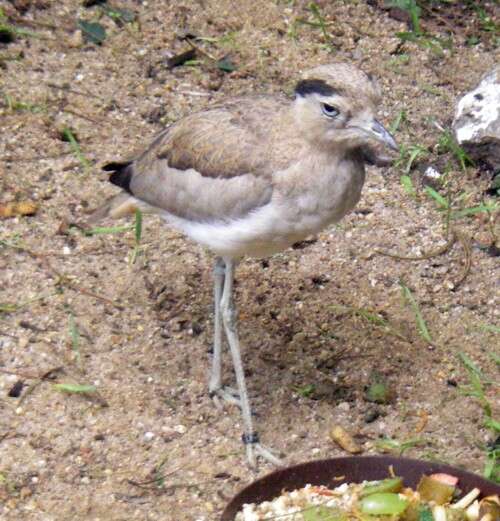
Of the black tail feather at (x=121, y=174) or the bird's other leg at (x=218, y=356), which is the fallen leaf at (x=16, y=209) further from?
the bird's other leg at (x=218, y=356)

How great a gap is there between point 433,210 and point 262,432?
187 cm

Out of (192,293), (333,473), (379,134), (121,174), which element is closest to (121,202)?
(121,174)

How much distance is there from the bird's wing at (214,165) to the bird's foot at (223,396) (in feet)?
2.81

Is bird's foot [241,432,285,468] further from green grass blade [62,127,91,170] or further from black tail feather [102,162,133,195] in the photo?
green grass blade [62,127,91,170]

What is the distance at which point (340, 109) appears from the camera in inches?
187

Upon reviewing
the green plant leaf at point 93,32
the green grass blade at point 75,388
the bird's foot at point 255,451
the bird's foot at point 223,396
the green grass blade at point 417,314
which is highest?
the green plant leaf at point 93,32

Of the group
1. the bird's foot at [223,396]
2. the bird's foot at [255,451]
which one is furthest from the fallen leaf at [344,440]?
the bird's foot at [223,396]

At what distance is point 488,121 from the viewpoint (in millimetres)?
6574

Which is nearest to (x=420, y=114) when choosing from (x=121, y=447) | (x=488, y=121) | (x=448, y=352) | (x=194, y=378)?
(x=488, y=121)

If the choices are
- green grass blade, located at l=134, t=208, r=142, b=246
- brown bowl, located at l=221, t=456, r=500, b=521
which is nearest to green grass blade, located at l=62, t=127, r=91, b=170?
green grass blade, located at l=134, t=208, r=142, b=246

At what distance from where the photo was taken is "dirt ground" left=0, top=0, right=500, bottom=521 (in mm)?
5152

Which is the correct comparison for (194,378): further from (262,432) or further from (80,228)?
(80,228)

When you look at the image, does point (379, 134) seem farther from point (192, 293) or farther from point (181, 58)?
point (181, 58)

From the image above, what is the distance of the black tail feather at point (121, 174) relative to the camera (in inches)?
220
